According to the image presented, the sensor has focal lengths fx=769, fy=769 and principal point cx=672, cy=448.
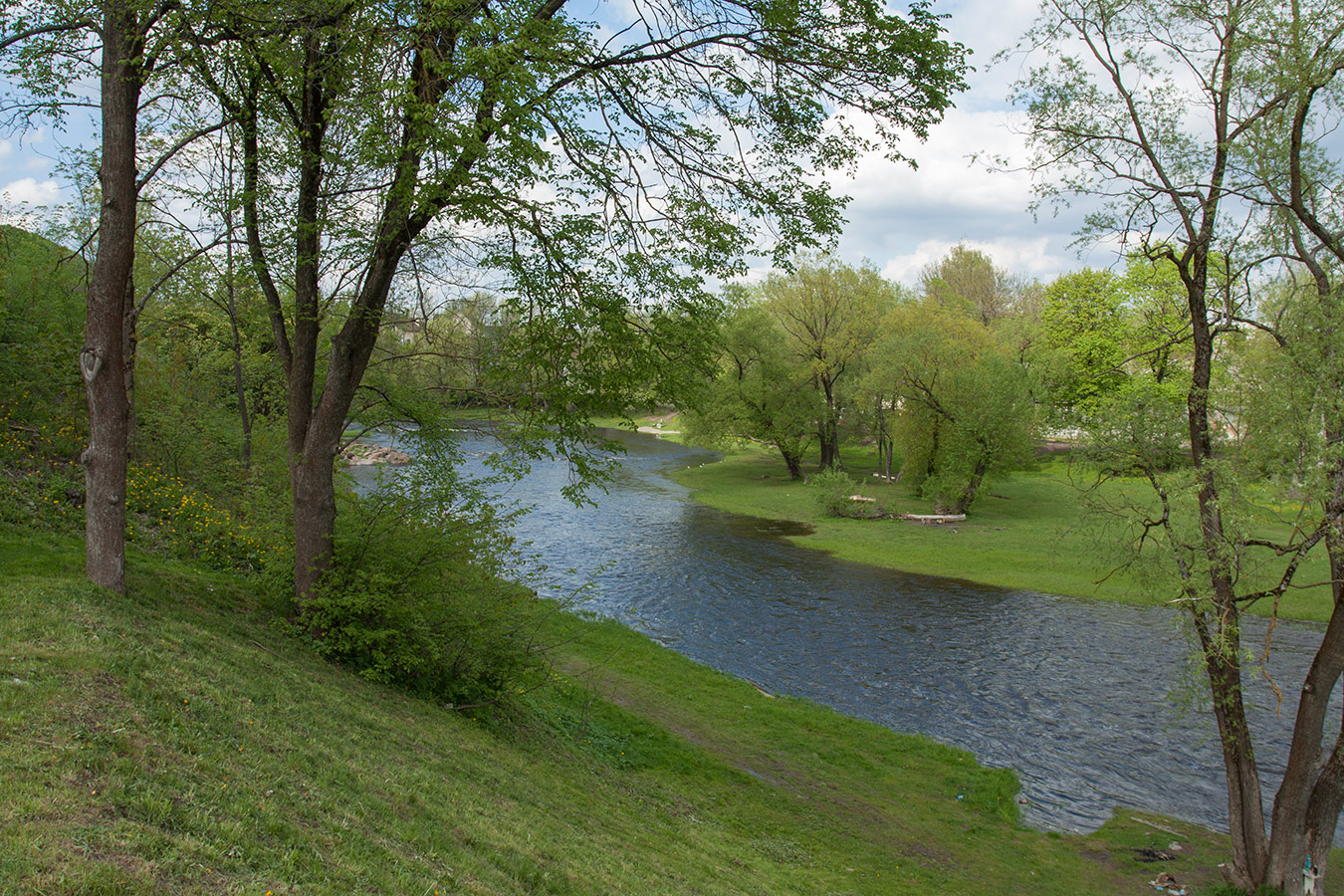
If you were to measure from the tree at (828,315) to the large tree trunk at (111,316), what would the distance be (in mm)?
40594

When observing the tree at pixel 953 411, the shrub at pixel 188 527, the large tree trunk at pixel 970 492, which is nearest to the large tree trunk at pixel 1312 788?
the shrub at pixel 188 527

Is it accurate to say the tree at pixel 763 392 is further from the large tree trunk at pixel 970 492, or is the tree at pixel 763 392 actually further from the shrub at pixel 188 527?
the shrub at pixel 188 527

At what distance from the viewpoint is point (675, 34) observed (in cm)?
998

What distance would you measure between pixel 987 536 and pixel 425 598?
2920 centimetres

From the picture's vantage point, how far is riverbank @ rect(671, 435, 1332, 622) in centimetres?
2673

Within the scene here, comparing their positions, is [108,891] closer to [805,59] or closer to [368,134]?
[368,134]

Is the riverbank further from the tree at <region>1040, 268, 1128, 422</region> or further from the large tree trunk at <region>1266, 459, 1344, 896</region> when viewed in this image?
the tree at <region>1040, 268, 1128, 422</region>

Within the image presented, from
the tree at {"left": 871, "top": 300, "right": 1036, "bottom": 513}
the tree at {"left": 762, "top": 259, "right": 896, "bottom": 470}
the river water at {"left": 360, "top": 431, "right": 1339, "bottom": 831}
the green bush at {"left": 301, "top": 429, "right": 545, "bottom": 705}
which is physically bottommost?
the river water at {"left": 360, "top": 431, "right": 1339, "bottom": 831}

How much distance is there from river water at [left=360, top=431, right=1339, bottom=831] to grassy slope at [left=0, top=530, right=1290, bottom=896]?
4.66ft

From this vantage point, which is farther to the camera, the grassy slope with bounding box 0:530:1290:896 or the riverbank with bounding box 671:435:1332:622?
the riverbank with bounding box 671:435:1332:622

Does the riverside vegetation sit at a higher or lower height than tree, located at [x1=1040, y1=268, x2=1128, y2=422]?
lower

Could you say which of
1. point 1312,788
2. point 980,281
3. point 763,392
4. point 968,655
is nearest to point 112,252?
point 1312,788

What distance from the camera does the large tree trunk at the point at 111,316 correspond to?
8391 millimetres

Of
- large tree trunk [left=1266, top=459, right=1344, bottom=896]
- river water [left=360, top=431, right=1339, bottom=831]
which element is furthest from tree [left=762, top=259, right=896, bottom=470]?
large tree trunk [left=1266, top=459, right=1344, bottom=896]
